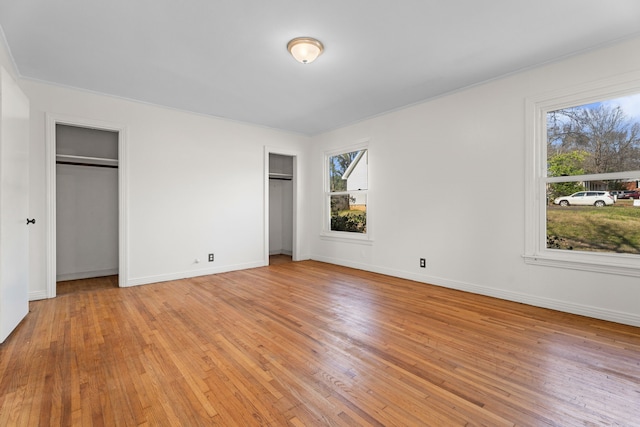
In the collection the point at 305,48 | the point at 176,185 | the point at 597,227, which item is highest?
the point at 305,48

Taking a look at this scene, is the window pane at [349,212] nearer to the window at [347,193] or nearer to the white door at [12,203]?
the window at [347,193]

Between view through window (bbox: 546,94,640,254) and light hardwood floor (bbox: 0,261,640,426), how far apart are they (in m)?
0.85

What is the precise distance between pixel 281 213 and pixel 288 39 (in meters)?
4.54

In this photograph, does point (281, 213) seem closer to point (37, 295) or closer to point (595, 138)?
point (37, 295)

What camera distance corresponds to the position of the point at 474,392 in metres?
1.70

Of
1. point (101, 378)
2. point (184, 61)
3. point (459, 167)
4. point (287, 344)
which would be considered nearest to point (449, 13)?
point (459, 167)

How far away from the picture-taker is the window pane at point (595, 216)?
2805 millimetres

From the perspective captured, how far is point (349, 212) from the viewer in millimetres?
5582

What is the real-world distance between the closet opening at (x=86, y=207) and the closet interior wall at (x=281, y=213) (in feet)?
9.81

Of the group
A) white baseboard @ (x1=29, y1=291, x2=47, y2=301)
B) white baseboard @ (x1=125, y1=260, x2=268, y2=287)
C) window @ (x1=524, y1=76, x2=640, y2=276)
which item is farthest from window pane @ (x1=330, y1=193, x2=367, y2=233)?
white baseboard @ (x1=29, y1=291, x2=47, y2=301)

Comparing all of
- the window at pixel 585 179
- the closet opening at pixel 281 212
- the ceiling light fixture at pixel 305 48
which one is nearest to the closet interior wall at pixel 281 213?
the closet opening at pixel 281 212

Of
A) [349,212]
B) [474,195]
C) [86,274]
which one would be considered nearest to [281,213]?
[349,212]

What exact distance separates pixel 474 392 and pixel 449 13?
2709mm

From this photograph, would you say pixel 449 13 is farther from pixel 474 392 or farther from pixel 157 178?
pixel 157 178
